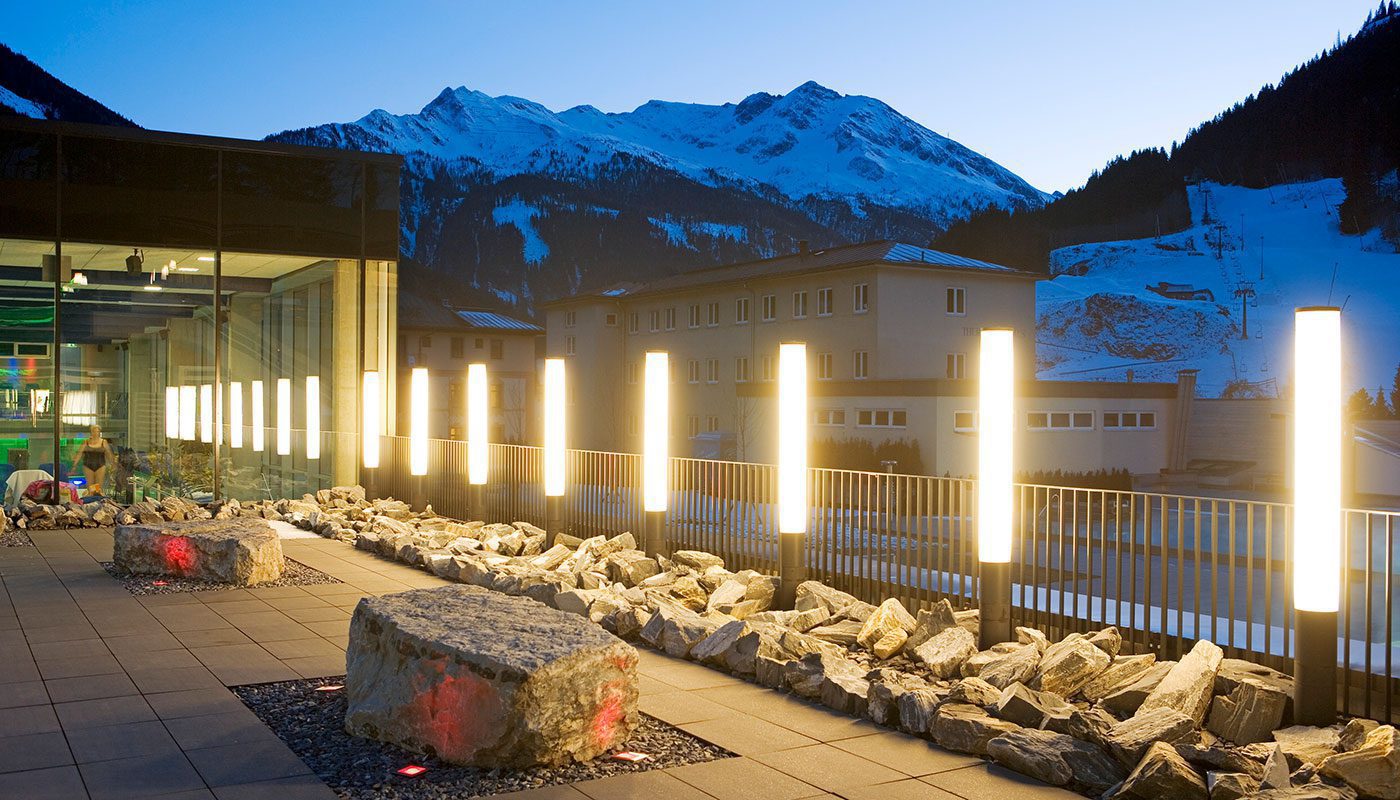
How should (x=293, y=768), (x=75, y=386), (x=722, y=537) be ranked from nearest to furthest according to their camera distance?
(x=293, y=768) → (x=722, y=537) → (x=75, y=386)

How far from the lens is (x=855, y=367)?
152 feet

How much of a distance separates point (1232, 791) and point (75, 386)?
59.1 ft

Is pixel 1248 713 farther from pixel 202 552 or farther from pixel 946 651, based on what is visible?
pixel 202 552

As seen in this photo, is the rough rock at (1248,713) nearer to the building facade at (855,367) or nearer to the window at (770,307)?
the building facade at (855,367)

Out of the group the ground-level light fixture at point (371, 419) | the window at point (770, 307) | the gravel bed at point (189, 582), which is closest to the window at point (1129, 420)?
the window at point (770, 307)

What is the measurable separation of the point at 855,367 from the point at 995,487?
126ft

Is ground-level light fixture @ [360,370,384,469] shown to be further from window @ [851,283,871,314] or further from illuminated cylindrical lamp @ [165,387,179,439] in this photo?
window @ [851,283,871,314]

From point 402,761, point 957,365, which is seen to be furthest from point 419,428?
point 957,365

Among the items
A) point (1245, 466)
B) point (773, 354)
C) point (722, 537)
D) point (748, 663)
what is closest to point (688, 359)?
point (773, 354)

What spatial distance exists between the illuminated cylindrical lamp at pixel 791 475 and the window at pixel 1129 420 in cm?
3633

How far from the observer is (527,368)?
79062 mm

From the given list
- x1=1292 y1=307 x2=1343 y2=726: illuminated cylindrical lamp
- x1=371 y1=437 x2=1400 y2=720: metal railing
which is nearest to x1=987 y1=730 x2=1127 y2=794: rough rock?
x1=1292 y1=307 x2=1343 y2=726: illuminated cylindrical lamp

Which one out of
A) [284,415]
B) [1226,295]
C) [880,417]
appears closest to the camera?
[284,415]

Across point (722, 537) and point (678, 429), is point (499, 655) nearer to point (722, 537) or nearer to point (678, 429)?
point (722, 537)
